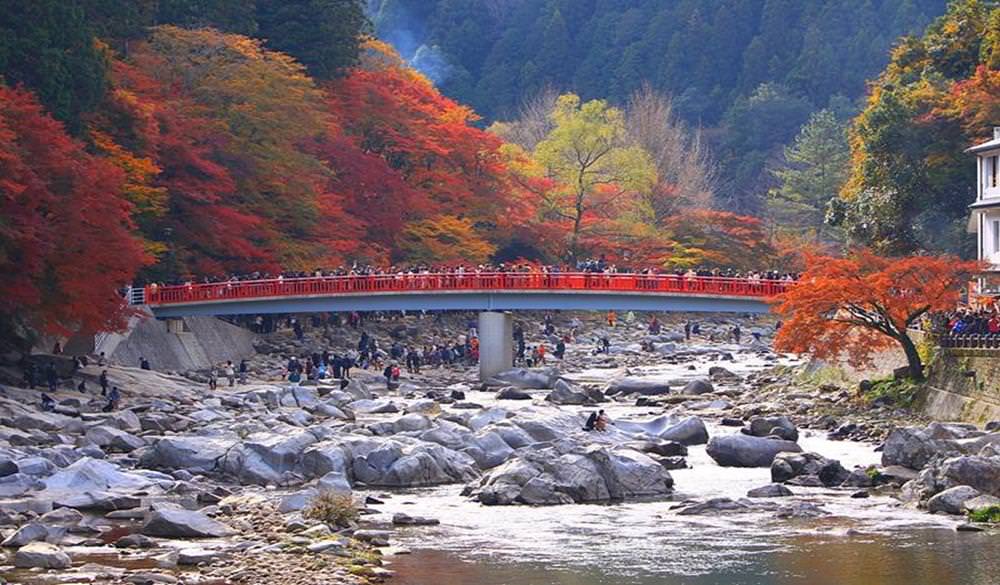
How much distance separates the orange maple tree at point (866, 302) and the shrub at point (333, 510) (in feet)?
66.7

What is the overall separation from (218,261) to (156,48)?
925cm

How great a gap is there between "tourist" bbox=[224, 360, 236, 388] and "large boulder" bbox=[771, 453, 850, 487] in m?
23.3

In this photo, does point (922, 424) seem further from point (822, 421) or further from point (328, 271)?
point (328, 271)

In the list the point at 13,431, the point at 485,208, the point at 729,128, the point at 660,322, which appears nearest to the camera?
the point at 13,431

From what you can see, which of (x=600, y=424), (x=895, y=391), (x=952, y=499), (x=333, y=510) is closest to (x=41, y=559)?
(x=333, y=510)

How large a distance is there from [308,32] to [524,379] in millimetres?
25858

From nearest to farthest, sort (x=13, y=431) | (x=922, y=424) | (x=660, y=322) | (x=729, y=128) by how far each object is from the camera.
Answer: (x=13, y=431) → (x=922, y=424) → (x=660, y=322) → (x=729, y=128)

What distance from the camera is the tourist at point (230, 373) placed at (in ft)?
184

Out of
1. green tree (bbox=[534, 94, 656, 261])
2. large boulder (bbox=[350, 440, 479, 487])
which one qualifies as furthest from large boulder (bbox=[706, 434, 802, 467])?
green tree (bbox=[534, 94, 656, 261])

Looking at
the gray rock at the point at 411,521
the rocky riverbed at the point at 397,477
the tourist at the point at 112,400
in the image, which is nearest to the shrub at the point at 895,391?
the rocky riverbed at the point at 397,477

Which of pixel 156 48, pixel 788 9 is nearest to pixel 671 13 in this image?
pixel 788 9

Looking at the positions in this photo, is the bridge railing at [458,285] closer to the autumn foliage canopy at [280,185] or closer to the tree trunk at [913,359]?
the autumn foliage canopy at [280,185]

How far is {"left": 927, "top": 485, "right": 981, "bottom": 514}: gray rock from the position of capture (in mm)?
32219

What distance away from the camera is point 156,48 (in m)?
68.4
